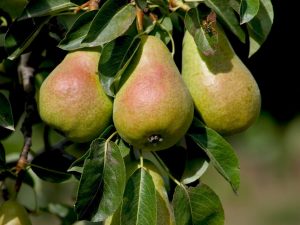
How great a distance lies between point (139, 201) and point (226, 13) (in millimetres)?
475

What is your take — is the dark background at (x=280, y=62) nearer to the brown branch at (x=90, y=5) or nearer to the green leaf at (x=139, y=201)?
the brown branch at (x=90, y=5)

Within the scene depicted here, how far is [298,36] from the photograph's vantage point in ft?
11.4

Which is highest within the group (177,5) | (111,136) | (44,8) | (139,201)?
(44,8)

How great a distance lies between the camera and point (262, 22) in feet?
5.49

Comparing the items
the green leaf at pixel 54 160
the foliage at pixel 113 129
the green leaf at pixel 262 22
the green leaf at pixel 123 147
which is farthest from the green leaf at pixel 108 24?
the green leaf at pixel 54 160

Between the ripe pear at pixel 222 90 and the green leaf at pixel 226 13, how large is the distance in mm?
57

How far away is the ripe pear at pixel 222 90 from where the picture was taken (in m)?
1.52

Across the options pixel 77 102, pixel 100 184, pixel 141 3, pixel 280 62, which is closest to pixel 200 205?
pixel 100 184

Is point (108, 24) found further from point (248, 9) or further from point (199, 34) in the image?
point (248, 9)

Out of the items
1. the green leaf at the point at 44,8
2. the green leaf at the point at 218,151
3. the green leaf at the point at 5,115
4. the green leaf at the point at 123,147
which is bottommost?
the green leaf at the point at 218,151

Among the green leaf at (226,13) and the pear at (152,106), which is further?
the green leaf at (226,13)

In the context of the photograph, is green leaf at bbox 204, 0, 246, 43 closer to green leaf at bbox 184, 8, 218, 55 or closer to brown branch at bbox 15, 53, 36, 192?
green leaf at bbox 184, 8, 218, 55

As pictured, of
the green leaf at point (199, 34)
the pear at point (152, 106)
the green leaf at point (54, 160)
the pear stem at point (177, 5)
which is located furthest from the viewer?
the green leaf at point (54, 160)

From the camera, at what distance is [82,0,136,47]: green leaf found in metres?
1.46
